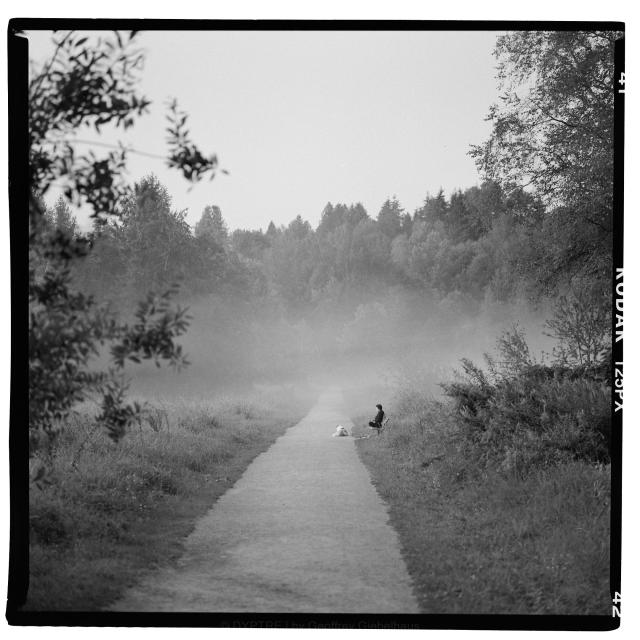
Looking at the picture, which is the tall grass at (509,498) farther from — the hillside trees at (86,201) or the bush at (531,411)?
the hillside trees at (86,201)

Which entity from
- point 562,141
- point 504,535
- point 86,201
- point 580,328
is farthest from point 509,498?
point 86,201

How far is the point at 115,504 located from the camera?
8.62m

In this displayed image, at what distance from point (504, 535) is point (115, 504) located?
18.5ft

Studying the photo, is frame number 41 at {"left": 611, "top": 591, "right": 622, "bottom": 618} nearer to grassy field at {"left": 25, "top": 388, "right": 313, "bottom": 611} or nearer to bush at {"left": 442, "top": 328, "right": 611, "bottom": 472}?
bush at {"left": 442, "top": 328, "right": 611, "bottom": 472}

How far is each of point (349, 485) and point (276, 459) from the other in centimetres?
352

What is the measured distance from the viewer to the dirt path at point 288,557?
6.04m

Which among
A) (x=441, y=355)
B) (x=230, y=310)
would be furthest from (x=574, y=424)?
(x=230, y=310)

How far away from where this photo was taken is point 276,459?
14.8 m

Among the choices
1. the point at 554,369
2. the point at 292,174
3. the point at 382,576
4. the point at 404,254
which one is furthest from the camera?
the point at 404,254

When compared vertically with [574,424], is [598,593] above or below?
below

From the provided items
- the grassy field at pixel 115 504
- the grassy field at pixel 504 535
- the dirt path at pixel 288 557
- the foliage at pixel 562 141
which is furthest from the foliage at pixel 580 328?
the grassy field at pixel 115 504

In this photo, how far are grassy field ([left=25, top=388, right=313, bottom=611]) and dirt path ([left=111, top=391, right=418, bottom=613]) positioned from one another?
346 mm

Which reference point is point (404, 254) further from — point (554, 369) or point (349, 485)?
point (349, 485)

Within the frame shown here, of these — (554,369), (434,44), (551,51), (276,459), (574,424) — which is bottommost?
(276,459)
